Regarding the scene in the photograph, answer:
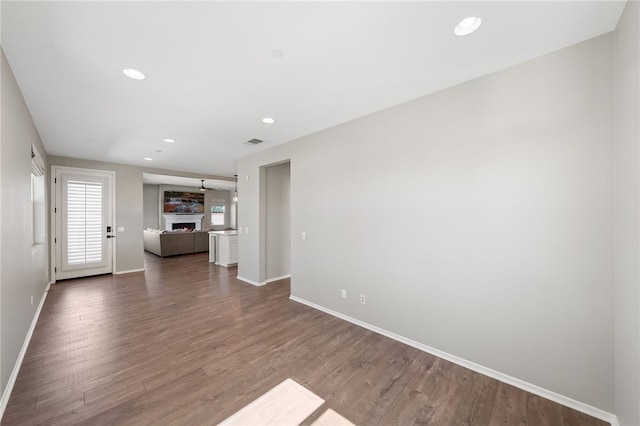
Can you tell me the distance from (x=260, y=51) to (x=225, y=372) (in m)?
2.69

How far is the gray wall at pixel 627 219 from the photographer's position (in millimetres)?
1396

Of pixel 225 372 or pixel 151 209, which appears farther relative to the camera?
pixel 151 209

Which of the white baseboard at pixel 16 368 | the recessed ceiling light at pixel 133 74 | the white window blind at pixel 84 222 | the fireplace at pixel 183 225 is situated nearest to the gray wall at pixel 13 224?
the white baseboard at pixel 16 368

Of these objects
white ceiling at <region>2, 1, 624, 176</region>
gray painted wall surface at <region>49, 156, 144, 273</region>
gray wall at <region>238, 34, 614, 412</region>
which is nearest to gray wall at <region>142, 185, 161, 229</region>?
gray painted wall surface at <region>49, 156, 144, 273</region>

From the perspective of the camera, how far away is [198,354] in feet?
8.32

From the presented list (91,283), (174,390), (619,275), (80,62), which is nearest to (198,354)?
(174,390)

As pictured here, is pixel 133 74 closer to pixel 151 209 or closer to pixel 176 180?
pixel 176 180

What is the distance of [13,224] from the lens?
212 cm

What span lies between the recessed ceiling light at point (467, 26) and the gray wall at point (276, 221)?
3.89 metres

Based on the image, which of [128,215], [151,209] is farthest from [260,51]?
[151,209]

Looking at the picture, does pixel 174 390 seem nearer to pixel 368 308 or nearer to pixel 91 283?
pixel 368 308

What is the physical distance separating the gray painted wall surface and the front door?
15 centimetres

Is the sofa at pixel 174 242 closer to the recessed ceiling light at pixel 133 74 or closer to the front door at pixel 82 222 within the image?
the front door at pixel 82 222

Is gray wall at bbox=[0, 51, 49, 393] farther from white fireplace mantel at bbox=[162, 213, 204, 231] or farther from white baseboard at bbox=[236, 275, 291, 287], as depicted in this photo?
white fireplace mantel at bbox=[162, 213, 204, 231]
